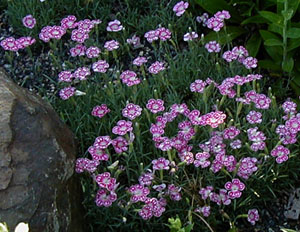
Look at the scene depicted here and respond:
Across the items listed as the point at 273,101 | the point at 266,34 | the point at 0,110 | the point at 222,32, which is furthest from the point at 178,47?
the point at 0,110

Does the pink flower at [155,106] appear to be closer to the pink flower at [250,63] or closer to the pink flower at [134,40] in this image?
the pink flower at [250,63]

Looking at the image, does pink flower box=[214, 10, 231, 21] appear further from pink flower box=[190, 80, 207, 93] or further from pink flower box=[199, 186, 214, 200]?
pink flower box=[199, 186, 214, 200]

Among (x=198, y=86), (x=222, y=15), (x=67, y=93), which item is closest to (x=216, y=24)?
(x=222, y=15)

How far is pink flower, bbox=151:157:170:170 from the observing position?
312 cm

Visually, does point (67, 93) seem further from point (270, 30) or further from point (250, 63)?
point (270, 30)

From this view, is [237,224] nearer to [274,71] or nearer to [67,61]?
[274,71]

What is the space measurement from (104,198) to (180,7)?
138 cm

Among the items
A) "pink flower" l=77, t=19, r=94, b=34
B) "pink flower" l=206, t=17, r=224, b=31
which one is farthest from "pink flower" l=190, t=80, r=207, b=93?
"pink flower" l=77, t=19, r=94, b=34

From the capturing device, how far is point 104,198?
3.08m

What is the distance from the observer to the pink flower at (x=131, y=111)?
10.7 feet

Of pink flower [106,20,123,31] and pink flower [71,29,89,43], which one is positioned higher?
pink flower [71,29,89,43]

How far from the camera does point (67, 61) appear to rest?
379cm

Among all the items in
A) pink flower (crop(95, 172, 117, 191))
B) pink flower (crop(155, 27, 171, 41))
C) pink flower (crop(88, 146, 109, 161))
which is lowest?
pink flower (crop(95, 172, 117, 191))

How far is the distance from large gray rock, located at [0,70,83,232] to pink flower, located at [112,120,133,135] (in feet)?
0.83
